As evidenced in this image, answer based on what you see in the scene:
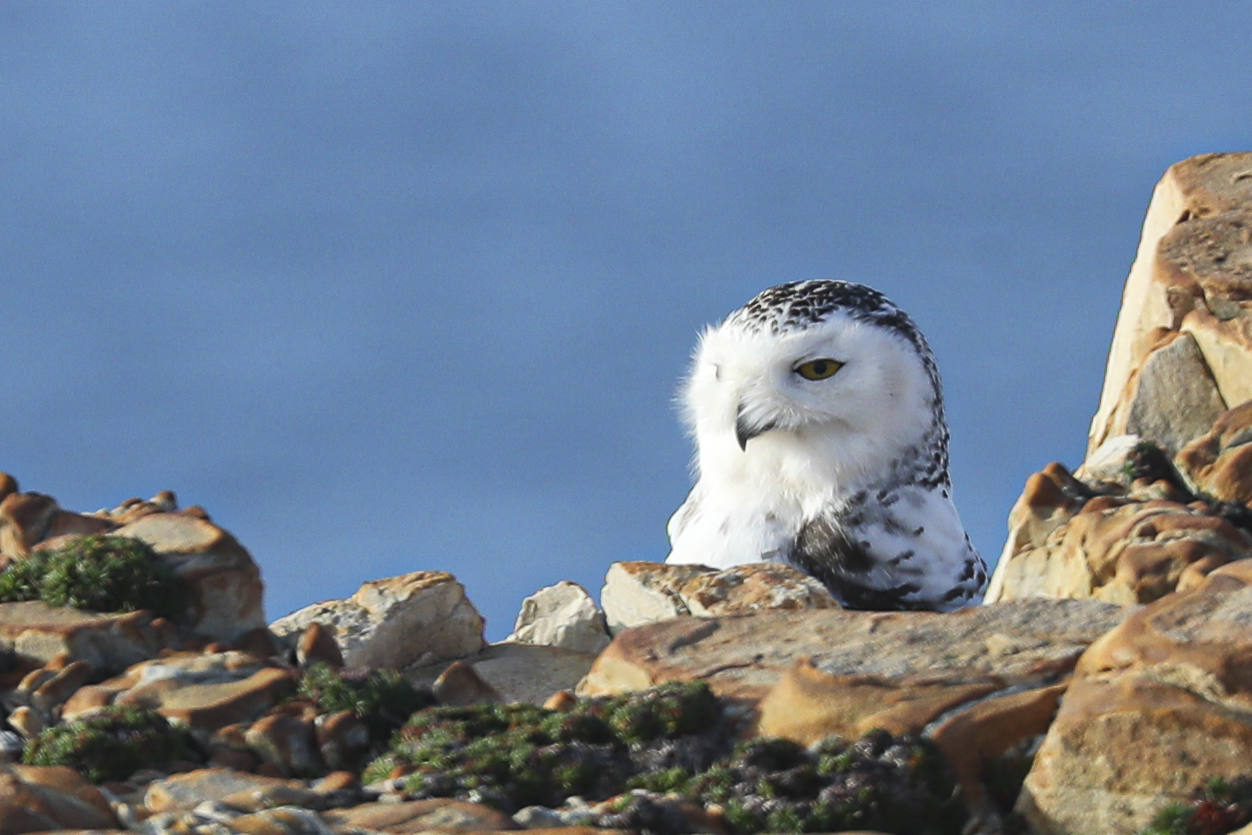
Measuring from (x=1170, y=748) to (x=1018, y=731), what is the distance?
0.67 m

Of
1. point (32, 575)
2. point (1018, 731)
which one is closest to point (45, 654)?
point (32, 575)

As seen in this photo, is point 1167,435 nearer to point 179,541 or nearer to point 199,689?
point 179,541

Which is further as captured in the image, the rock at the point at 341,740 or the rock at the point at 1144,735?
the rock at the point at 341,740

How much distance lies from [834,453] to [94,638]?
537 cm

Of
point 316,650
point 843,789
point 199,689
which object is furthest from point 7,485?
point 843,789

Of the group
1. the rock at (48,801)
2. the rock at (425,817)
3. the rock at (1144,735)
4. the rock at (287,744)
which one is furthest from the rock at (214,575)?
the rock at (1144,735)

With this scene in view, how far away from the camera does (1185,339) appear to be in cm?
1297

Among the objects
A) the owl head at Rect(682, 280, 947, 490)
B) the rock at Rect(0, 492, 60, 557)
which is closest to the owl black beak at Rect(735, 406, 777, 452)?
the owl head at Rect(682, 280, 947, 490)

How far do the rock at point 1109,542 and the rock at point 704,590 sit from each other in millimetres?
1236

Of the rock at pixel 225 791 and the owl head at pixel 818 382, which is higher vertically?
the owl head at pixel 818 382

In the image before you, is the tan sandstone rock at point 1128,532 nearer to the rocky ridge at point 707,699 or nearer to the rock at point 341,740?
the rocky ridge at point 707,699

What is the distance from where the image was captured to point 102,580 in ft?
33.8

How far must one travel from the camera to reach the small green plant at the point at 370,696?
8.62 metres

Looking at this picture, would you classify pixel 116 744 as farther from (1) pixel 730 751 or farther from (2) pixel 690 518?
(2) pixel 690 518
